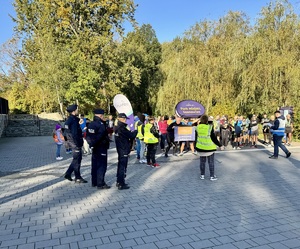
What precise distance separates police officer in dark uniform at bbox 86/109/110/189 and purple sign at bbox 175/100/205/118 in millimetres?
6251

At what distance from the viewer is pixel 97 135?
6160mm

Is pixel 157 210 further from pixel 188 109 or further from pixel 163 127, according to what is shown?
pixel 188 109

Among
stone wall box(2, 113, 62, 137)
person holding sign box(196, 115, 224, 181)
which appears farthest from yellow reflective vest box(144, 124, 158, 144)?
stone wall box(2, 113, 62, 137)

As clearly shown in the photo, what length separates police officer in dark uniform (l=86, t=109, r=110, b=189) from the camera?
6.16m

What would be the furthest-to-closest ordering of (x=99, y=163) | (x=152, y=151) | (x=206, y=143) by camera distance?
(x=152, y=151)
(x=206, y=143)
(x=99, y=163)

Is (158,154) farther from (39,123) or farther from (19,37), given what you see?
(19,37)

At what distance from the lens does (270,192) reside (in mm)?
5988

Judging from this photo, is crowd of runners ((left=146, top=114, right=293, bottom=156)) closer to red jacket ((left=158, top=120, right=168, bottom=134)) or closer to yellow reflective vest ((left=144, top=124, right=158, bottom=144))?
red jacket ((left=158, top=120, right=168, bottom=134))

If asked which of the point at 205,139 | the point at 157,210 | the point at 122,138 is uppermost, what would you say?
the point at 122,138

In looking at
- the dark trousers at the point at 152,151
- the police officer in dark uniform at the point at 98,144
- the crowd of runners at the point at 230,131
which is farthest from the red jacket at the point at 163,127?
the police officer in dark uniform at the point at 98,144

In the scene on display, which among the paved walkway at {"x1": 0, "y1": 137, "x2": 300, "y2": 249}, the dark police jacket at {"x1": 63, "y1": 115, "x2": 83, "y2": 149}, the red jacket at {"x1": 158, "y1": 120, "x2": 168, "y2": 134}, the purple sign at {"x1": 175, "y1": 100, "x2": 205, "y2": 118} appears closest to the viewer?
the paved walkway at {"x1": 0, "y1": 137, "x2": 300, "y2": 249}

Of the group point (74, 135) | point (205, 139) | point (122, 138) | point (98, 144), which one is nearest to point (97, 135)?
point (98, 144)

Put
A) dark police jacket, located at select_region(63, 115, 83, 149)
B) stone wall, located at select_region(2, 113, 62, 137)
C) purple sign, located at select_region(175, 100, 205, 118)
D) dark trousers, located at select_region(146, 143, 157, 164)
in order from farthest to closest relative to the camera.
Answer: stone wall, located at select_region(2, 113, 62, 137) < purple sign, located at select_region(175, 100, 205, 118) < dark trousers, located at select_region(146, 143, 157, 164) < dark police jacket, located at select_region(63, 115, 83, 149)

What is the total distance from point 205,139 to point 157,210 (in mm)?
2537
